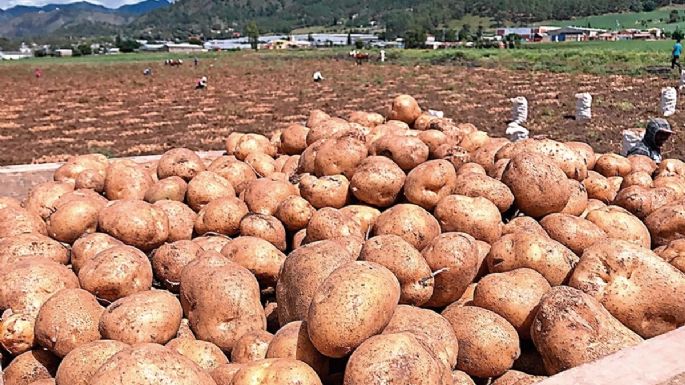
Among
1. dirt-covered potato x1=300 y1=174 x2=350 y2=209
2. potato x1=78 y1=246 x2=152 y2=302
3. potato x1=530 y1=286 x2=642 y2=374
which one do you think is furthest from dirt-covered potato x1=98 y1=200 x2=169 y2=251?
potato x1=530 y1=286 x2=642 y2=374

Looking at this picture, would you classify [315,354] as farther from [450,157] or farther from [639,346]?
[450,157]

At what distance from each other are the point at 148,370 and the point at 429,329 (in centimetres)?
144

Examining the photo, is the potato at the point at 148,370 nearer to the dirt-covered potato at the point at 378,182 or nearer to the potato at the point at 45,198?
the dirt-covered potato at the point at 378,182

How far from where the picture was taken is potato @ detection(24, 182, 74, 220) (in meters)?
5.39

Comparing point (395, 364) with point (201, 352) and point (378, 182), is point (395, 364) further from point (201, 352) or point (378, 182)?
point (378, 182)

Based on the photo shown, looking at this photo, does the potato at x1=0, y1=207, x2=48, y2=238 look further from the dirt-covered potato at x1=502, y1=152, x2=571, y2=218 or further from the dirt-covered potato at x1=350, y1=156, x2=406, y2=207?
the dirt-covered potato at x1=502, y1=152, x2=571, y2=218

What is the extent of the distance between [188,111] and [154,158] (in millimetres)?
15489

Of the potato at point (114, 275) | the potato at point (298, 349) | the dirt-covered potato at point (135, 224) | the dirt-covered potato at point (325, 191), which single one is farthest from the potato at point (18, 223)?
the potato at point (298, 349)

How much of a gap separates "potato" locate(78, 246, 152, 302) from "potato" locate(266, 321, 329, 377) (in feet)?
4.23

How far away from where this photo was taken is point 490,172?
5219 millimetres

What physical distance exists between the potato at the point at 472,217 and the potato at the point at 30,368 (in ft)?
9.28

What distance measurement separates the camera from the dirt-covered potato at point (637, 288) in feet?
11.2

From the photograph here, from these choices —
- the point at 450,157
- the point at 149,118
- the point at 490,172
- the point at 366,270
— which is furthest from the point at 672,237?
the point at 149,118

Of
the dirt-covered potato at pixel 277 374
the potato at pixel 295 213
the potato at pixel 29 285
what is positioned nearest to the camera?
the dirt-covered potato at pixel 277 374
